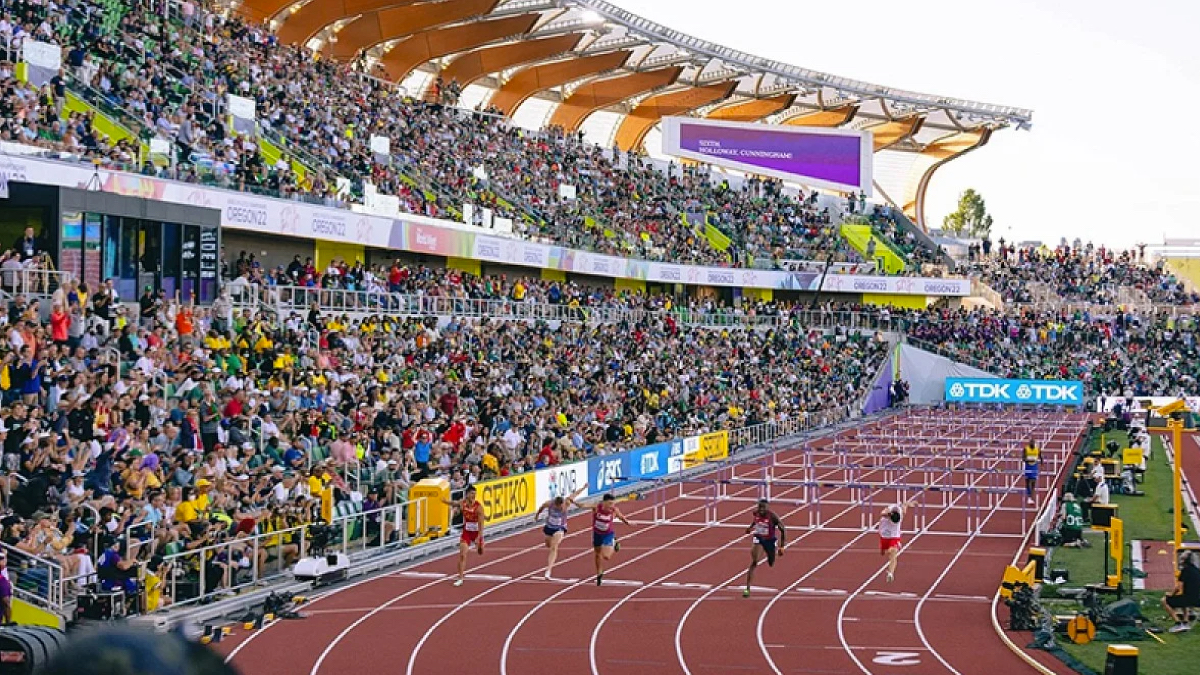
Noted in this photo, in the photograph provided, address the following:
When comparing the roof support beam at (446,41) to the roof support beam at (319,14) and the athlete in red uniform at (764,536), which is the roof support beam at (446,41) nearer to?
the roof support beam at (319,14)

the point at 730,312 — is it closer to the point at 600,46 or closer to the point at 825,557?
the point at 600,46

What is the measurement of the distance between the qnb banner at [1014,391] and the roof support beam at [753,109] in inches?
807

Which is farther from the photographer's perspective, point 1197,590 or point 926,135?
point 926,135

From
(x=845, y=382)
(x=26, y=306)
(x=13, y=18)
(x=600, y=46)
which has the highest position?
(x=600, y=46)

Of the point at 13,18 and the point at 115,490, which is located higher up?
the point at 13,18

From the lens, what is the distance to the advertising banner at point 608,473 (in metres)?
31.2

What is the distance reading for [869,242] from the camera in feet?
239

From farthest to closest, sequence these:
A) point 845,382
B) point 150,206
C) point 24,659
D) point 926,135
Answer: point 926,135
point 845,382
point 150,206
point 24,659

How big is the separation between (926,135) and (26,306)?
68956 millimetres

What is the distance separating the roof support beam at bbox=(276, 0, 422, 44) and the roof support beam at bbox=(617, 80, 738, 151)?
A: 22126 mm

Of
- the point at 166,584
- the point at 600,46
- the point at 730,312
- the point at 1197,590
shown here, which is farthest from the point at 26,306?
the point at 600,46

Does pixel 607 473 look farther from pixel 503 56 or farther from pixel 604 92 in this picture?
pixel 604 92

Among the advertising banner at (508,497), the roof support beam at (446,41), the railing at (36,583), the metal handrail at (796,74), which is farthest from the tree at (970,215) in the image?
the railing at (36,583)

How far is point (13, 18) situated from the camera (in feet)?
89.4
